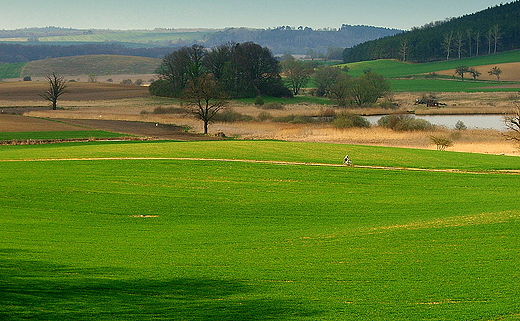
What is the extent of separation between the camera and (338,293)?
14453 millimetres

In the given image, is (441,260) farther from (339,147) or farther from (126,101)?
(126,101)

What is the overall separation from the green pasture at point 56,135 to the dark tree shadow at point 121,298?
3545 cm

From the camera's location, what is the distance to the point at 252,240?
19719 mm

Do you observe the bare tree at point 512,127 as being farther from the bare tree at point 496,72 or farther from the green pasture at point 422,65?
the green pasture at point 422,65

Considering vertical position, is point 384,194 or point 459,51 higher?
point 459,51

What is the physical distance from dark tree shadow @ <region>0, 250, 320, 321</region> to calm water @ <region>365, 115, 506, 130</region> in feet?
186

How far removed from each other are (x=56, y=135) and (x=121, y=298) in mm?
40205

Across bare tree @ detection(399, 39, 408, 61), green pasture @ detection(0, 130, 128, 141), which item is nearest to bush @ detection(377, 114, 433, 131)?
green pasture @ detection(0, 130, 128, 141)

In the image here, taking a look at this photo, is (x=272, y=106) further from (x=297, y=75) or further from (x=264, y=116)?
(x=297, y=75)

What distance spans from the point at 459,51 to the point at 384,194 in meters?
160

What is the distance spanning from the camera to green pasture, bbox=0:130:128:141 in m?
49.2

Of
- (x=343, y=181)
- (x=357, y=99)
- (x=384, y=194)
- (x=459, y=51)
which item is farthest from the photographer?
(x=459, y=51)

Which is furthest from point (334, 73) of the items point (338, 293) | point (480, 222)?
point (338, 293)

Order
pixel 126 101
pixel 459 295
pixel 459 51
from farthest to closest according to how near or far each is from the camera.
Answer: pixel 459 51 → pixel 126 101 → pixel 459 295
